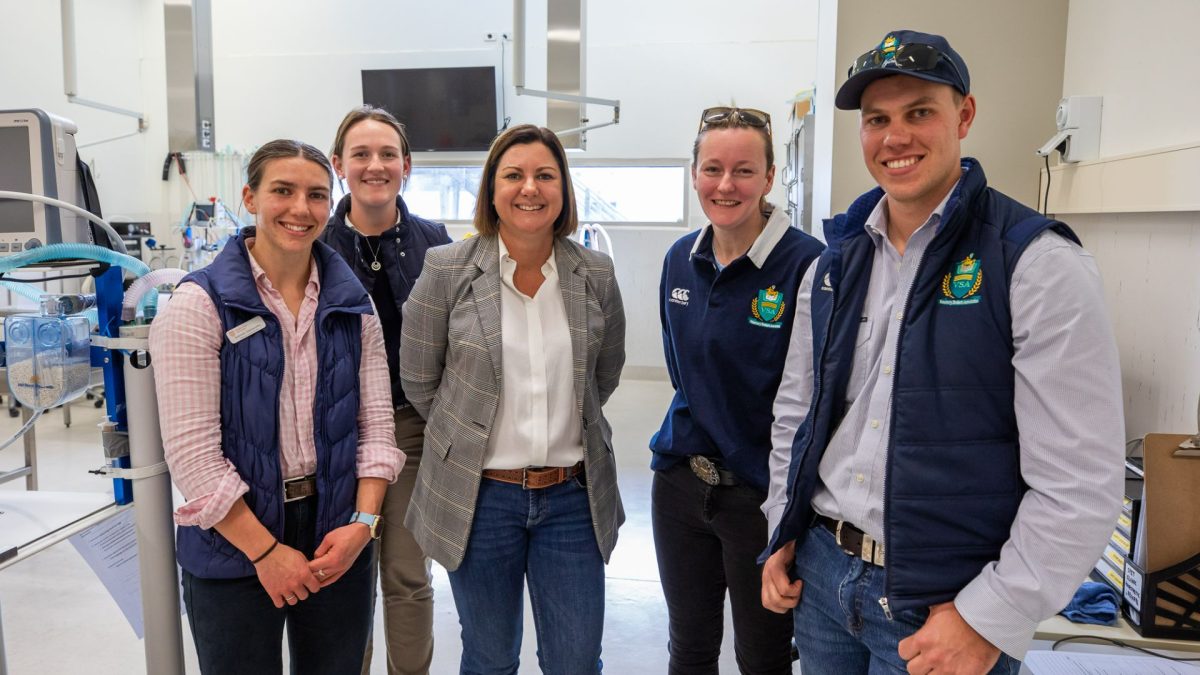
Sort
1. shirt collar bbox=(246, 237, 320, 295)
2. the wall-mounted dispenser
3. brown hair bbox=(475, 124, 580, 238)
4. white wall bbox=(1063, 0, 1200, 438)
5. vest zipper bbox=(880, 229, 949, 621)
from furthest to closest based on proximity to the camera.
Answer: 1. the wall-mounted dispenser
2. white wall bbox=(1063, 0, 1200, 438)
3. brown hair bbox=(475, 124, 580, 238)
4. shirt collar bbox=(246, 237, 320, 295)
5. vest zipper bbox=(880, 229, 949, 621)

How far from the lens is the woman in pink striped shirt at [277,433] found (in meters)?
1.35

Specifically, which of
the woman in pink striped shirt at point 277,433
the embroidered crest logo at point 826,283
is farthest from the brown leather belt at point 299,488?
the embroidered crest logo at point 826,283

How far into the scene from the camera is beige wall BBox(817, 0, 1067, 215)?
2355mm

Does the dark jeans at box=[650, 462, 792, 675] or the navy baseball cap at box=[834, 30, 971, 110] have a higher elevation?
the navy baseball cap at box=[834, 30, 971, 110]

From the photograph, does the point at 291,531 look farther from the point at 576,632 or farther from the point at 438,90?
the point at 438,90

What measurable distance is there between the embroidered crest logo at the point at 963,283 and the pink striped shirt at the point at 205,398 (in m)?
1.12

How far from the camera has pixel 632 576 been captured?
3.18 meters

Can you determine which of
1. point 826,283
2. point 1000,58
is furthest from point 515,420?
point 1000,58

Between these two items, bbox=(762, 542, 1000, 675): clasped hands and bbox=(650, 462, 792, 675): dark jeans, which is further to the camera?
bbox=(650, 462, 792, 675): dark jeans

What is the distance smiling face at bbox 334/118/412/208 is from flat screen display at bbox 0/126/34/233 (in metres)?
0.72

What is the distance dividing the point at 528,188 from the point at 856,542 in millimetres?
894

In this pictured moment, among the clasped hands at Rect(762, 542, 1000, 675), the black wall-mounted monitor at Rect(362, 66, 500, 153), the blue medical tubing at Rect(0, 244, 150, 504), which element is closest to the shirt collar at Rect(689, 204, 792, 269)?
the clasped hands at Rect(762, 542, 1000, 675)

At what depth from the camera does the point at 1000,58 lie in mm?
2367

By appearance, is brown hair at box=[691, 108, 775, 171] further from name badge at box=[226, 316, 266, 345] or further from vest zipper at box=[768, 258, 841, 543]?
name badge at box=[226, 316, 266, 345]
